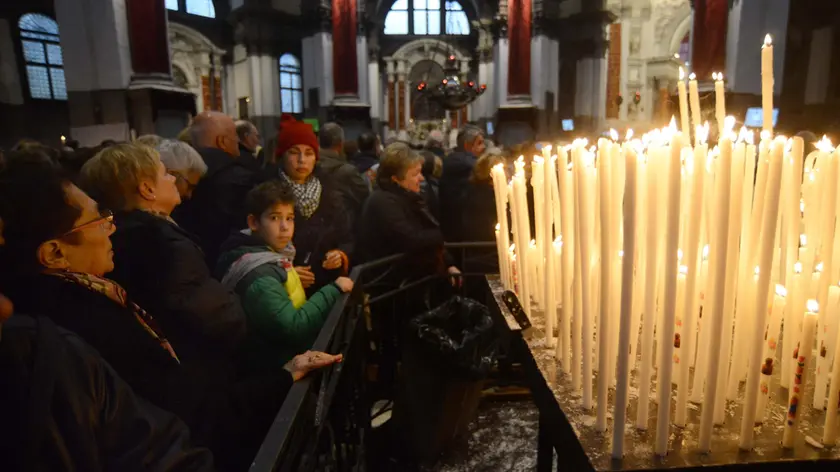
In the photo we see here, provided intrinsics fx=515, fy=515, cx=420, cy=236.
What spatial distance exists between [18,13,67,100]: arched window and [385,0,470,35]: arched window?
13860 millimetres

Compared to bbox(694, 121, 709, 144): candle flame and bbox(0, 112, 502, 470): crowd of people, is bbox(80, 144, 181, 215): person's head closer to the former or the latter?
bbox(0, 112, 502, 470): crowd of people

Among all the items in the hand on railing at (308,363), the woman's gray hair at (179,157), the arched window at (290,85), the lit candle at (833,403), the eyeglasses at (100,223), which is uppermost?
the arched window at (290,85)

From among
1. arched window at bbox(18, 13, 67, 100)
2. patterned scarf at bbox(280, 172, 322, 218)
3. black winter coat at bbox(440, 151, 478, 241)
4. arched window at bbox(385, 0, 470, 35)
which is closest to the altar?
patterned scarf at bbox(280, 172, 322, 218)

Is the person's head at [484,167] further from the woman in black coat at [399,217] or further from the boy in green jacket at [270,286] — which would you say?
the boy in green jacket at [270,286]

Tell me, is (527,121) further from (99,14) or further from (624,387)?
(624,387)

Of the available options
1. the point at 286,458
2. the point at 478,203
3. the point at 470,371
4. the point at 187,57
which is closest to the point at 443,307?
the point at 470,371

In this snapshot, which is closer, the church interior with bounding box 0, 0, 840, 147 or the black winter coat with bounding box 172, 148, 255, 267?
the black winter coat with bounding box 172, 148, 255, 267

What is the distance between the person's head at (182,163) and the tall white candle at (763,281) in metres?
2.33

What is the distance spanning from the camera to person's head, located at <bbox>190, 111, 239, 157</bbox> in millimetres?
3115

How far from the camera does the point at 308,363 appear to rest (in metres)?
1.64

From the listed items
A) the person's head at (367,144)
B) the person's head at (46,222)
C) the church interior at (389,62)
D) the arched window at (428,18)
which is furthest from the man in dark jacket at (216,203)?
the arched window at (428,18)

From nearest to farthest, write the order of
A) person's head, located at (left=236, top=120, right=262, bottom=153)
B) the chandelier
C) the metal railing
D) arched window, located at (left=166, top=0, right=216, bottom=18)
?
the metal railing → person's head, located at (left=236, top=120, right=262, bottom=153) → the chandelier → arched window, located at (left=166, top=0, right=216, bottom=18)

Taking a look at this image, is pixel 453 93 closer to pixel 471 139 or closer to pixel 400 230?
pixel 471 139

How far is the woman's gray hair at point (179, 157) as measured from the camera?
2439 millimetres
